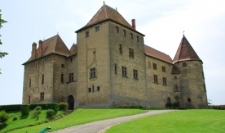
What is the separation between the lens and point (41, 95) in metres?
45.5

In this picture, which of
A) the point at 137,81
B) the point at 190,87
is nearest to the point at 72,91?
the point at 137,81

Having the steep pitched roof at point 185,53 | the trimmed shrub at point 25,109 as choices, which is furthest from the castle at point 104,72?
the trimmed shrub at point 25,109

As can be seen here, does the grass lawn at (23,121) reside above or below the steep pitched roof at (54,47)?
below

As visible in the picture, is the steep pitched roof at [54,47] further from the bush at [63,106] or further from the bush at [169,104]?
the bush at [169,104]

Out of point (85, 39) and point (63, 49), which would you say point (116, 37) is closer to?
point (85, 39)

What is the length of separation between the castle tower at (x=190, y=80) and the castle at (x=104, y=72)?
194mm

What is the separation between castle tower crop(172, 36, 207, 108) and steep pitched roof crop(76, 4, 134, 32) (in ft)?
59.4

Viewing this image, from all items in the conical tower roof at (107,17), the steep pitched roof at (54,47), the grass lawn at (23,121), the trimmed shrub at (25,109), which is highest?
the conical tower roof at (107,17)

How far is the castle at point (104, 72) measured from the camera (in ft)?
130

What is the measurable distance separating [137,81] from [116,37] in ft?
27.5

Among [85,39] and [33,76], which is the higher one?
[85,39]

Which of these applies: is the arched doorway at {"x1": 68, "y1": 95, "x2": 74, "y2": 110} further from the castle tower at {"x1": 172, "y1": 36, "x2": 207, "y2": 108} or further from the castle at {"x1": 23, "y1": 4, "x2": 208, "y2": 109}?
the castle tower at {"x1": 172, "y1": 36, "x2": 207, "y2": 108}

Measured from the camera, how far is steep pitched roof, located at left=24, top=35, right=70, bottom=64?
152ft

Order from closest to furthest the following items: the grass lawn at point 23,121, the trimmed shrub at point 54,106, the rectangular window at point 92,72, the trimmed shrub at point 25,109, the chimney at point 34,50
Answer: the grass lawn at point 23,121 < the trimmed shrub at point 54,106 < the trimmed shrub at point 25,109 < the rectangular window at point 92,72 < the chimney at point 34,50
